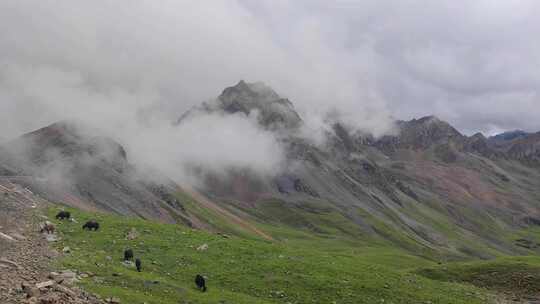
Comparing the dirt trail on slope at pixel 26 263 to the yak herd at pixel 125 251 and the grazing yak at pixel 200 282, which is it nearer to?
the yak herd at pixel 125 251

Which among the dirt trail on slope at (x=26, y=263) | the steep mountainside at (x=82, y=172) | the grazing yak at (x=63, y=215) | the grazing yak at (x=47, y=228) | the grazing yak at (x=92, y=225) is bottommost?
the dirt trail on slope at (x=26, y=263)

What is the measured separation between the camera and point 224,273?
41500mm

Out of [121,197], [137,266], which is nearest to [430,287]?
[137,266]

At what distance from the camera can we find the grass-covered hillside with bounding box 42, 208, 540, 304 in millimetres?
34312

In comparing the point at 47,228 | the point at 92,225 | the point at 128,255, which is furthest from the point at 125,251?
the point at 92,225

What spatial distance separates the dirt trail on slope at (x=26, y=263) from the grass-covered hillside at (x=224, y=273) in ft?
5.76

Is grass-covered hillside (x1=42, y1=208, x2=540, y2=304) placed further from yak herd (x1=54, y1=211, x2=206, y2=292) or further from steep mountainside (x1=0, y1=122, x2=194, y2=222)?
steep mountainside (x1=0, y1=122, x2=194, y2=222)

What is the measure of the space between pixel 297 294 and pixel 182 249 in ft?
43.1

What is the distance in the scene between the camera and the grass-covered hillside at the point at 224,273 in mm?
34312

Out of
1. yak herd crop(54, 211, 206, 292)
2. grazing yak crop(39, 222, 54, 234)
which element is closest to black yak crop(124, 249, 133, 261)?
yak herd crop(54, 211, 206, 292)

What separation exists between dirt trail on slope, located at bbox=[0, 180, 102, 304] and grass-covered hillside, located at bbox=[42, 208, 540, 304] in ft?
5.76

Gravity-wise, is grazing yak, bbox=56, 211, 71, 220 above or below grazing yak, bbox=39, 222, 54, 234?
above

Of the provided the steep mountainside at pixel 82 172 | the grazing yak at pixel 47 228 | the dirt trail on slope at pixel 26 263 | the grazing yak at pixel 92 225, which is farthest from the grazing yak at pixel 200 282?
the steep mountainside at pixel 82 172

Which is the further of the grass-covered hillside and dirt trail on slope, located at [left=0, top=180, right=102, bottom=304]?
the grass-covered hillside
